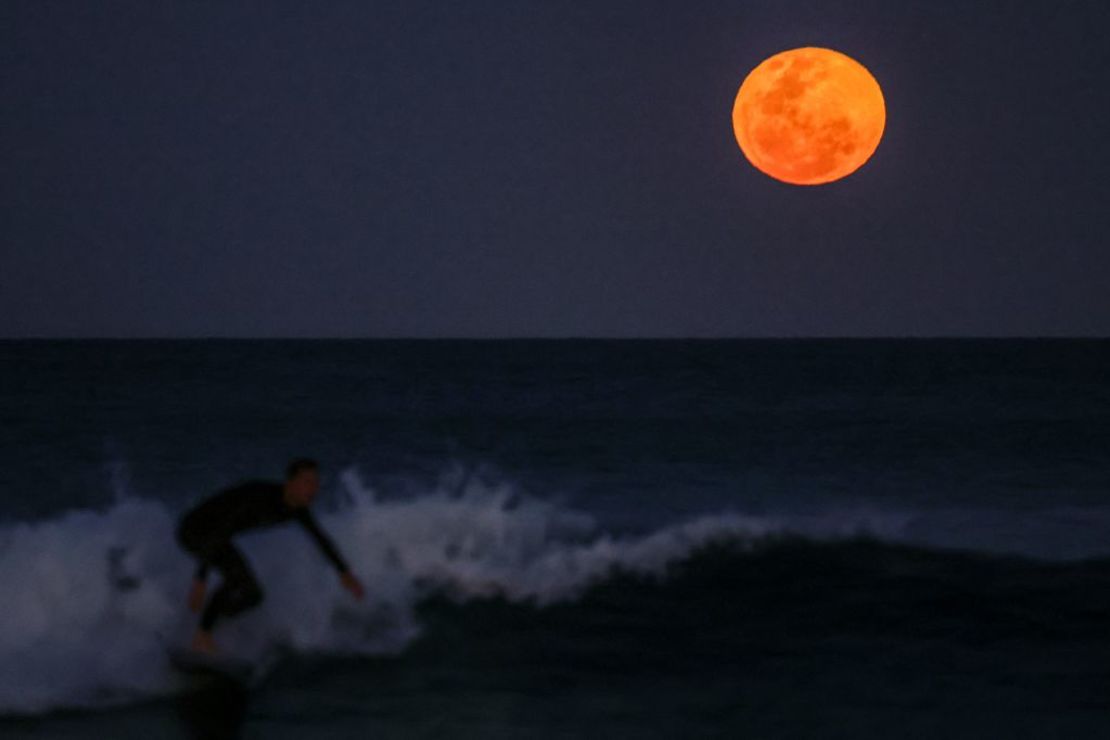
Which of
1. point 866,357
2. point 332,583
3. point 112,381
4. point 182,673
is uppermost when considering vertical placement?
point 866,357

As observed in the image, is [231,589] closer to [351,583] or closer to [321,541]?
[321,541]

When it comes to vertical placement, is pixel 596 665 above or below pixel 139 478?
below

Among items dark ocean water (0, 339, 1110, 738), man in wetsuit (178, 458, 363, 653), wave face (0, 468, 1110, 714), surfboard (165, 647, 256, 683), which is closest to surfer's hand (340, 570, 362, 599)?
man in wetsuit (178, 458, 363, 653)

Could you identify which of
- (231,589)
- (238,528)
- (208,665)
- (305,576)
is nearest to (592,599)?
(305,576)

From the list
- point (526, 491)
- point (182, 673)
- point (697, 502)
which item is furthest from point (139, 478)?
point (182, 673)

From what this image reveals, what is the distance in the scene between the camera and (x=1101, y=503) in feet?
65.8

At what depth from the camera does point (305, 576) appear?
10.3m

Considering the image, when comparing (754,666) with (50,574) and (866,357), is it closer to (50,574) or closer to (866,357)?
(50,574)

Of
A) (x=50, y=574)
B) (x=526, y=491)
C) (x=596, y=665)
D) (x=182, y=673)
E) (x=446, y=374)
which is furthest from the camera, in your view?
(x=446, y=374)

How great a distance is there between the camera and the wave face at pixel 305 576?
8273 millimetres

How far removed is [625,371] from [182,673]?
65.1 metres

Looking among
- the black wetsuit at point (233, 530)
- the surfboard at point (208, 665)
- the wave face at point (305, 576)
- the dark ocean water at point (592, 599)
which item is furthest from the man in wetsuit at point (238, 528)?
the wave face at point (305, 576)

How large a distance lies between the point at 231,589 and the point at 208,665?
→ 77cm

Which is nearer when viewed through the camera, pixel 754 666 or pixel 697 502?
pixel 754 666
